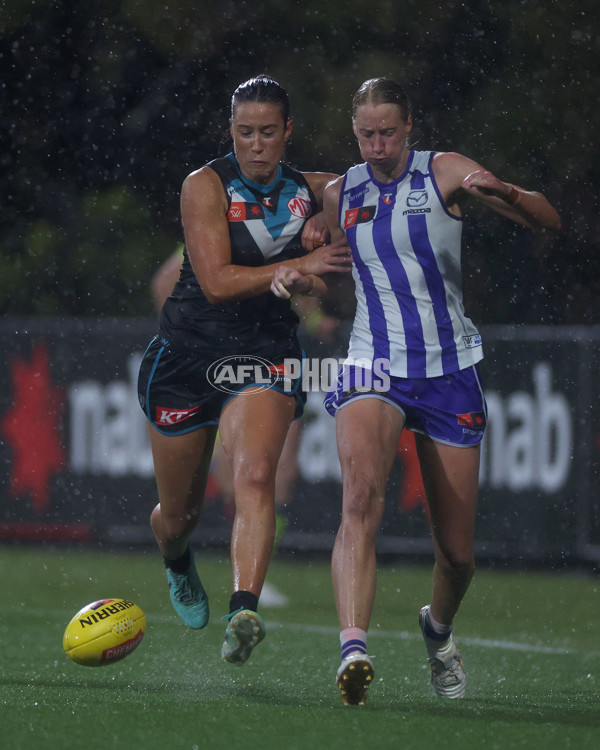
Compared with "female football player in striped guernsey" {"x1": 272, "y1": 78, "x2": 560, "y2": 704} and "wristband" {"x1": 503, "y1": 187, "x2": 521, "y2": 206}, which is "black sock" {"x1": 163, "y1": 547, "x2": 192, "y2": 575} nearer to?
"female football player in striped guernsey" {"x1": 272, "y1": 78, "x2": 560, "y2": 704}

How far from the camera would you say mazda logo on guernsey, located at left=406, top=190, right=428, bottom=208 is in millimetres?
5590

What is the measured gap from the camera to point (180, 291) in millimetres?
6043

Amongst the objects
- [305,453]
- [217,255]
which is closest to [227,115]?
[305,453]

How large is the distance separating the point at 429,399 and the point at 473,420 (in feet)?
0.69

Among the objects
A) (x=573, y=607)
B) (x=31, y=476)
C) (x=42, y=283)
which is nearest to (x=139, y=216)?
(x=42, y=283)

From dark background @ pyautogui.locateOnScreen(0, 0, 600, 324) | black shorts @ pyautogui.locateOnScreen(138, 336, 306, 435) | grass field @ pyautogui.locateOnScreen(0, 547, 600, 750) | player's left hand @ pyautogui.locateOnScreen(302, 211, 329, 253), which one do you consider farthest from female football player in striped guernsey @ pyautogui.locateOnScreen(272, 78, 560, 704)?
dark background @ pyautogui.locateOnScreen(0, 0, 600, 324)

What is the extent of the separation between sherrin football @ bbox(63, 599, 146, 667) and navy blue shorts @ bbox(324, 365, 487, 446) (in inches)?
46.8

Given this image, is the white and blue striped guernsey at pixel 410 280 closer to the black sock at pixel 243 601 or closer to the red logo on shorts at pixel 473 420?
the red logo on shorts at pixel 473 420

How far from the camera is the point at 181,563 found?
21.8 ft

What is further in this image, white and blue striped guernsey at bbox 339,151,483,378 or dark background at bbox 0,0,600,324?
dark background at bbox 0,0,600,324

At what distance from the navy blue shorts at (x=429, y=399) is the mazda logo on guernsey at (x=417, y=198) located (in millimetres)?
679

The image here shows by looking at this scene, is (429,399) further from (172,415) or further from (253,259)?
(172,415)

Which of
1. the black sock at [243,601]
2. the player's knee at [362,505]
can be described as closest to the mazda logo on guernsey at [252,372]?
the player's knee at [362,505]

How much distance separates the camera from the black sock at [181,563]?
665 centimetres
